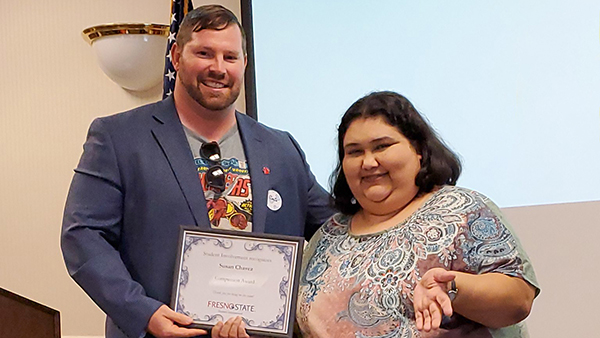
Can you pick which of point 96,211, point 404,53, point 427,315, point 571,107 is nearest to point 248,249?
point 96,211

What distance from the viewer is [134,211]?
1.94 meters

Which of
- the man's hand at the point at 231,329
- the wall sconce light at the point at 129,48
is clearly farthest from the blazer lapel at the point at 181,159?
the wall sconce light at the point at 129,48

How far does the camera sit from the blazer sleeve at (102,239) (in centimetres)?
182

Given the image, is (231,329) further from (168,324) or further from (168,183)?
(168,183)

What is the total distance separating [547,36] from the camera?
2508 mm

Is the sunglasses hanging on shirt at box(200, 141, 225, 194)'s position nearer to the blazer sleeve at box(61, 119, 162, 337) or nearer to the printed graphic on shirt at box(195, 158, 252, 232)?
the printed graphic on shirt at box(195, 158, 252, 232)

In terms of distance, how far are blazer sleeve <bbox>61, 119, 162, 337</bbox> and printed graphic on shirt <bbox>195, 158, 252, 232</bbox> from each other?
21 cm

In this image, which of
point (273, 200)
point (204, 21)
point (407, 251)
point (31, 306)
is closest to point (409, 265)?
point (407, 251)

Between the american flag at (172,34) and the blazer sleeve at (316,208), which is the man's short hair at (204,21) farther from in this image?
the american flag at (172,34)

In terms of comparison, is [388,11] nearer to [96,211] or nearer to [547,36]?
[547,36]

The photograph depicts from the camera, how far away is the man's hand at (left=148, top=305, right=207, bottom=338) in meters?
1.77

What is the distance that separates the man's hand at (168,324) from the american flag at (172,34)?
150 cm

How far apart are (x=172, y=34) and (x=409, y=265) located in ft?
6.12

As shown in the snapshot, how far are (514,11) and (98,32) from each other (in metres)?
1.75
